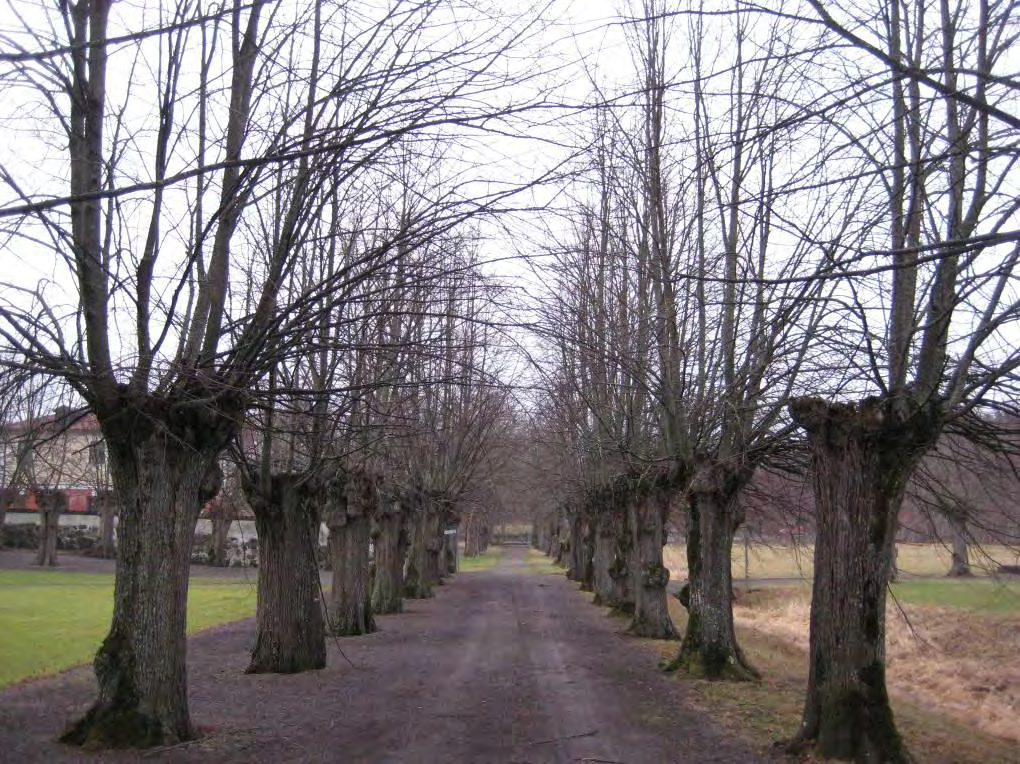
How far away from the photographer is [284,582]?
592 inches

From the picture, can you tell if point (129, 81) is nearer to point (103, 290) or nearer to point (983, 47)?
point (103, 290)

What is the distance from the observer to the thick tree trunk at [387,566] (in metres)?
28.5

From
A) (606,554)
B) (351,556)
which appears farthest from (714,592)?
(606,554)

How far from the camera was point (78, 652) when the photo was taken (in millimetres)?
19500

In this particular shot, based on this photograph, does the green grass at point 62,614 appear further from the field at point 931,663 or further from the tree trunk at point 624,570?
the field at point 931,663

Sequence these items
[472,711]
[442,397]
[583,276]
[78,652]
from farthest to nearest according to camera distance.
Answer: [442,397] < [78,652] < [583,276] < [472,711]

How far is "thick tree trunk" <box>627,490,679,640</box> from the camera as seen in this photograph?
70.7 feet

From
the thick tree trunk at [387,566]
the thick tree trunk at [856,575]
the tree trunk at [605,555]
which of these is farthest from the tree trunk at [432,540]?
the thick tree trunk at [856,575]

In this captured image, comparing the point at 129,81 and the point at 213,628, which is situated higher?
the point at 129,81

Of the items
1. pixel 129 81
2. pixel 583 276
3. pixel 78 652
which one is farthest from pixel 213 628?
pixel 129 81

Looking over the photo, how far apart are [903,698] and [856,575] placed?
32.8ft

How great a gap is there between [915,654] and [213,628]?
16.9 metres

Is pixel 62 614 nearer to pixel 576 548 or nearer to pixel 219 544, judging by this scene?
pixel 219 544

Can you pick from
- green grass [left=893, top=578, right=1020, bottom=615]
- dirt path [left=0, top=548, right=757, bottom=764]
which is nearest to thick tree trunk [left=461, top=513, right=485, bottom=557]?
green grass [left=893, top=578, right=1020, bottom=615]
